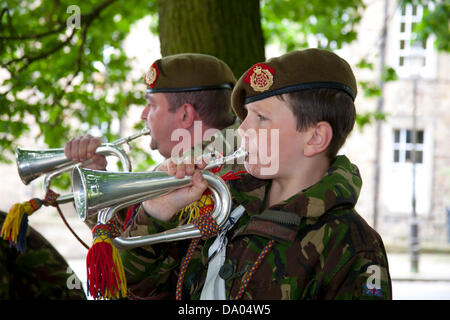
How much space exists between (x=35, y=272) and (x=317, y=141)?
1669 millimetres

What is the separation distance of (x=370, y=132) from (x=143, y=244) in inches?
615

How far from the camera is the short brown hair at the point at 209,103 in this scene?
9.03ft

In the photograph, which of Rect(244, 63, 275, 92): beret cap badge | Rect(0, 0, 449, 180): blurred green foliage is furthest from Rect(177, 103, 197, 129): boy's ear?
Rect(0, 0, 449, 180): blurred green foliage

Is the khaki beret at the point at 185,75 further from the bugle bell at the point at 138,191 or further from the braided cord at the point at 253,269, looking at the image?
the braided cord at the point at 253,269

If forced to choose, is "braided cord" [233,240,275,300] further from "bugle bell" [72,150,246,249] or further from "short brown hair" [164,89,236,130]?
"short brown hair" [164,89,236,130]

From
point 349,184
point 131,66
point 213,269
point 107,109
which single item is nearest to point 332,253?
point 349,184

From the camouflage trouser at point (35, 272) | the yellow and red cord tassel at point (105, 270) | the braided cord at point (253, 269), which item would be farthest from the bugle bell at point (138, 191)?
the camouflage trouser at point (35, 272)

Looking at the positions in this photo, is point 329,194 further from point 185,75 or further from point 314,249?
point 185,75

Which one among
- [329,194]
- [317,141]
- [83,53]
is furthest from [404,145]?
[329,194]

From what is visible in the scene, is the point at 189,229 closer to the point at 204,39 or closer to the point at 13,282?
the point at 13,282

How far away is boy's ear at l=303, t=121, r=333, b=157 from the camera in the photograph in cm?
202

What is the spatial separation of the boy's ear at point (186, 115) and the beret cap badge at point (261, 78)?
2.24 feet

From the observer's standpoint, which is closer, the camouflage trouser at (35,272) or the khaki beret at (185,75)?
the khaki beret at (185,75)

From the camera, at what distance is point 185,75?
2740 millimetres
